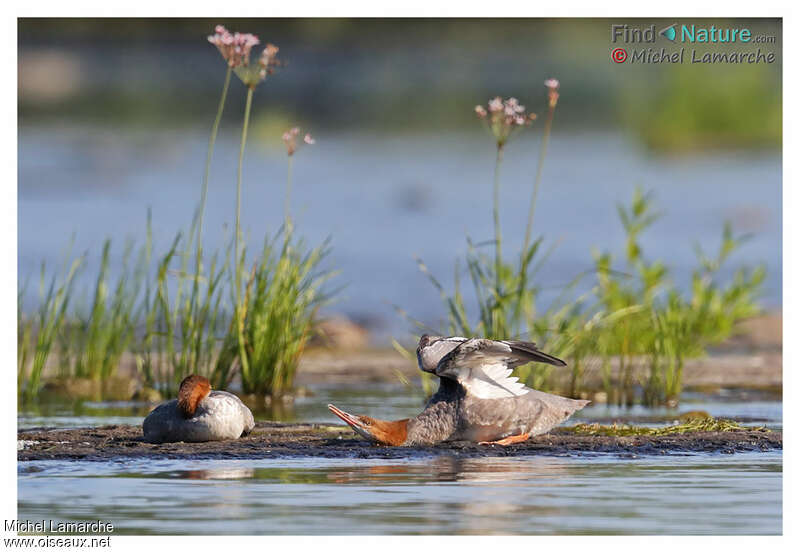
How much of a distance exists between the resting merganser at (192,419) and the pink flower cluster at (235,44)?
8.60 feet

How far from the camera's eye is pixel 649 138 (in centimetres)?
3180

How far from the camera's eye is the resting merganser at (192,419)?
376 inches

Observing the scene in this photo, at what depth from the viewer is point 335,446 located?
945cm

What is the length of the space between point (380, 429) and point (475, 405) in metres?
0.62

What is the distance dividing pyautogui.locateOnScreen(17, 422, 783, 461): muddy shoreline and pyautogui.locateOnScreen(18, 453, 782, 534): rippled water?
0.69 feet

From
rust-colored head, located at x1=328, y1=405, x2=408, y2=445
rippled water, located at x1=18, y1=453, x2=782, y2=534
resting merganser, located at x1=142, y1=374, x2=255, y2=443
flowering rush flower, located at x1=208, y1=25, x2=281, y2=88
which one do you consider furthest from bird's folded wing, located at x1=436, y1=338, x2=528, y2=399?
flowering rush flower, located at x1=208, y1=25, x2=281, y2=88

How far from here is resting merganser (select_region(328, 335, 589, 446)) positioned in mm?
9375

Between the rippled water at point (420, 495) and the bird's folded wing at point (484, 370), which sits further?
the bird's folded wing at point (484, 370)

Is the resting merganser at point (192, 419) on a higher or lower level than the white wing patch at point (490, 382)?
lower

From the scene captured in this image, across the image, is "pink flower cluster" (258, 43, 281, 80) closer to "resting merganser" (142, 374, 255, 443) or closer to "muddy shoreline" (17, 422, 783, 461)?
"resting merganser" (142, 374, 255, 443)

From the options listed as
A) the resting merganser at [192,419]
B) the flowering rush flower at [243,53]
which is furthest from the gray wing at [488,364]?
the flowering rush flower at [243,53]

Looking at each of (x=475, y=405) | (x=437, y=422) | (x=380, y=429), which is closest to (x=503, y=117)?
(x=475, y=405)

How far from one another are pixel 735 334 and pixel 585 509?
28.5ft

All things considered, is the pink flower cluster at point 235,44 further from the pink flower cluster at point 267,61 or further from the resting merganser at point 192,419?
the resting merganser at point 192,419
